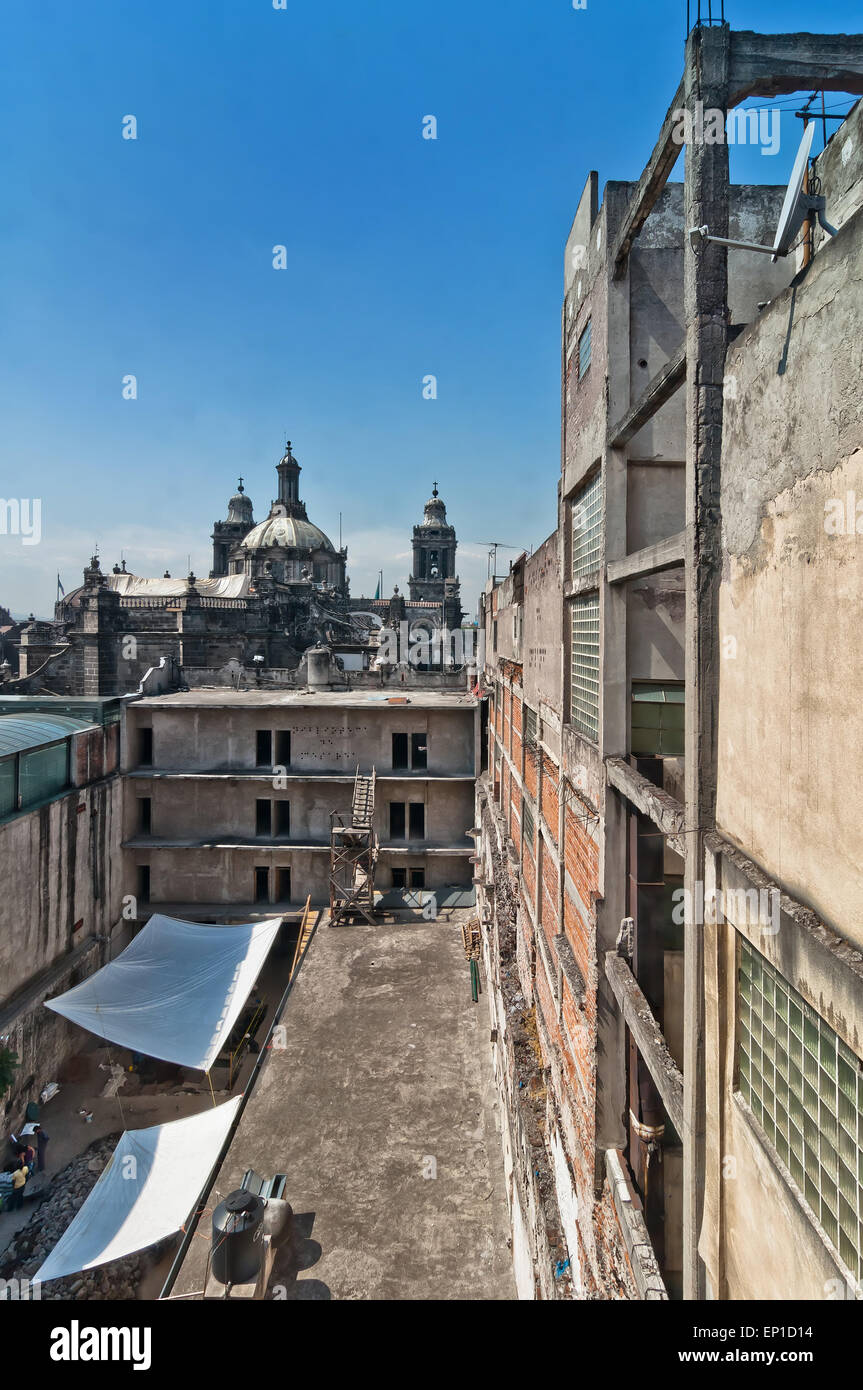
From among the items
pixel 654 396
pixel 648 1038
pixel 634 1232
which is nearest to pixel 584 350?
pixel 654 396

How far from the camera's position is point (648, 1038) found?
4.69 metres

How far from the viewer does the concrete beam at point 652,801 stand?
413cm

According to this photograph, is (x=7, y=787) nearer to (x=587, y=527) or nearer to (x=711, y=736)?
(x=587, y=527)

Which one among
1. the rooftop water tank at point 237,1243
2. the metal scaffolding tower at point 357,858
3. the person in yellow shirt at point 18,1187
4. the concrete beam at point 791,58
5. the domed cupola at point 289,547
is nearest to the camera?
the concrete beam at point 791,58

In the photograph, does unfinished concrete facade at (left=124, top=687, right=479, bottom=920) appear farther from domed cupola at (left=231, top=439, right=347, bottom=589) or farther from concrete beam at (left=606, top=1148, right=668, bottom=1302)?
domed cupola at (left=231, top=439, right=347, bottom=589)

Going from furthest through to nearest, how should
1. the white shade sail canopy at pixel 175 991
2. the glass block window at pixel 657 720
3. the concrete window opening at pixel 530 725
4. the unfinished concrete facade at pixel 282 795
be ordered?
the unfinished concrete facade at pixel 282 795 < the white shade sail canopy at pixel 175 991 < the concrete window opening at pixel 530 725 < the glass block window at pixel 657 720

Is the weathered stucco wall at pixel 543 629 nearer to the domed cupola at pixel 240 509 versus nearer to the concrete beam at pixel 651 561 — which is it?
the concrete beam at pixel 651 561

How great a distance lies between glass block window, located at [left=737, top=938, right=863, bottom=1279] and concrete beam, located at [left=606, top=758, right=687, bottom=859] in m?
0.86

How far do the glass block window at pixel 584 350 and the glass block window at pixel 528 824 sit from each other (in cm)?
624

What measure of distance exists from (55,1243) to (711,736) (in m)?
16.1

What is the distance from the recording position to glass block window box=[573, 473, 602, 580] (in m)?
6.70

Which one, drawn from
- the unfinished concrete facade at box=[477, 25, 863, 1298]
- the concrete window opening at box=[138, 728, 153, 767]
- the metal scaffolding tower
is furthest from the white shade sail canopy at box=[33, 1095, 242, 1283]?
the concrete window opening at box=[138, 728, 153, 767]

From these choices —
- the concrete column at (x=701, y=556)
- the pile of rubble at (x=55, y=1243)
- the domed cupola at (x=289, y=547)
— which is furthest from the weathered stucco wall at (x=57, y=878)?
the domed cupola at (x=289, y=547)

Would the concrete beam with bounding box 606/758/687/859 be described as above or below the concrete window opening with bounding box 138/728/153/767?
above
